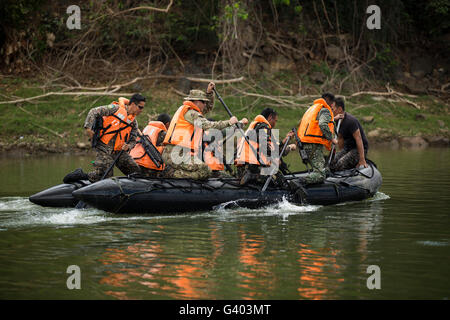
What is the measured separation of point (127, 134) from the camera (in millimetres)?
9734

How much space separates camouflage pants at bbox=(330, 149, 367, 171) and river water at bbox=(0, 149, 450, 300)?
942mm

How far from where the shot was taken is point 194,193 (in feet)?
30.2

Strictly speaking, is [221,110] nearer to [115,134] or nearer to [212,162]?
[212,162]

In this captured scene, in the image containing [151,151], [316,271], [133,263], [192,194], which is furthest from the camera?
[151,151]

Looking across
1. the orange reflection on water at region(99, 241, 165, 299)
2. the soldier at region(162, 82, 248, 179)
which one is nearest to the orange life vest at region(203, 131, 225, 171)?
the soldier at region(162, 82, 248, 179)

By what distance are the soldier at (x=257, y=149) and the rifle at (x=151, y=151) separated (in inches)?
50.9

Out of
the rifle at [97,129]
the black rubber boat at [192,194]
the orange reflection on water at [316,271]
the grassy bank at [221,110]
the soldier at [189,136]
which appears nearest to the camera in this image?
the orange reflection on water at [316,271]

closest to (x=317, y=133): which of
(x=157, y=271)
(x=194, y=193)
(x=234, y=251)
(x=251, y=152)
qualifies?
(x=251, y=152)

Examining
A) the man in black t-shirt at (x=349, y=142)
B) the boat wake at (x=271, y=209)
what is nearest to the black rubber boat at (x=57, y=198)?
the boat wake at (x=271, y=209)

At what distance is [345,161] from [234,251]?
189 inches

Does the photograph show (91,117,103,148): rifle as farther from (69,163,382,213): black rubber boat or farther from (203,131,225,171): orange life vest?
(203,131,225,171): orange life vest

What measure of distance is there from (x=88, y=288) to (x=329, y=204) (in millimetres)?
5416

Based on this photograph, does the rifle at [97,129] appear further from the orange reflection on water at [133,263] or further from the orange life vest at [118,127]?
the orange reflection on water at [133,263]

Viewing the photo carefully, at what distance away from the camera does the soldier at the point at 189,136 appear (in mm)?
9258
